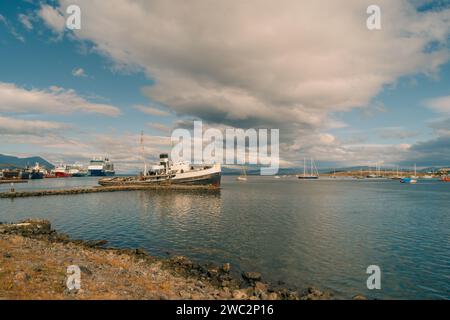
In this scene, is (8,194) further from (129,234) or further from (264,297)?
(264,297)

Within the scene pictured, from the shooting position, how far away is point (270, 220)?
47344 millimetres

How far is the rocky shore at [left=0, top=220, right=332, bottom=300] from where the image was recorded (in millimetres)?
14844

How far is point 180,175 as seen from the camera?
374ft

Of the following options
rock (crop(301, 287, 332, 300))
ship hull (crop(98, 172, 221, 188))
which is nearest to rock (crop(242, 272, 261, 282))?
rock (crop(301, 287, 332, 300))

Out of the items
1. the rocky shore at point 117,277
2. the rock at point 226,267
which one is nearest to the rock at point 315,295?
the rocky shore at point 117,277

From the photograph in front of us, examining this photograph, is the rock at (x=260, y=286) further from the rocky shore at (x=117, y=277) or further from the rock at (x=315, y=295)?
the rock at (x=315, y=295)

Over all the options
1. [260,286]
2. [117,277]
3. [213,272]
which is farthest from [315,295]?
[117,277]

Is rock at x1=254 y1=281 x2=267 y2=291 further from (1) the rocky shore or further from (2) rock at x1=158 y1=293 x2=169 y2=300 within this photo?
(2) rock at x1=158 y1=293 x2=169 y2=300

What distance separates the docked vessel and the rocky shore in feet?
282

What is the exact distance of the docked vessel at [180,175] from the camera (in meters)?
114

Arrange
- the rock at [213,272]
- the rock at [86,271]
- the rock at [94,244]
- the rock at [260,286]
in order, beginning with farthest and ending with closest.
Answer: the rock at [94,244]
the rock at [213,272]
the rock at [260,286]
the rock at [86,271]

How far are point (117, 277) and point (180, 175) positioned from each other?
96.6m

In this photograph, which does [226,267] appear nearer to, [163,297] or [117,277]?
[163,297]

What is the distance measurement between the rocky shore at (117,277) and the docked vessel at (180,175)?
85.9 meters
